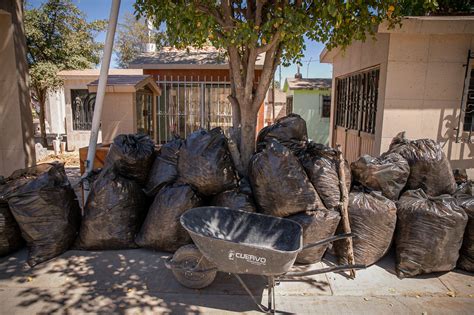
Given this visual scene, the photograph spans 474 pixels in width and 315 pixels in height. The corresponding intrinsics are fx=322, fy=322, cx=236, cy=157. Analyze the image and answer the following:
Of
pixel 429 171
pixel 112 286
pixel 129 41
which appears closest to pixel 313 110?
pixel 429 171

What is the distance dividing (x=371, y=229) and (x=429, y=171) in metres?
1.07

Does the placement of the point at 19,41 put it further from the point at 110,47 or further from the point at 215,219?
the point at 215,219

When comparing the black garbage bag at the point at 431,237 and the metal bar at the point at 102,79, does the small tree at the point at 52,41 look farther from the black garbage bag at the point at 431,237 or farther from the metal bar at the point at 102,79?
the black garbage bag at the point at 431,237

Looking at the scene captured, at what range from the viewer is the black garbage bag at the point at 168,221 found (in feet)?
11.5

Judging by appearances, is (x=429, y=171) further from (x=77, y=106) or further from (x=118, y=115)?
(x=77, y=106)

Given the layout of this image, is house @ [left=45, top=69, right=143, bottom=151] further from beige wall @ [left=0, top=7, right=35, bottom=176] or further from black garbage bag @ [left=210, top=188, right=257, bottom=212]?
black garbage bag @ [left=210, top=188, right=257, bottom=212]

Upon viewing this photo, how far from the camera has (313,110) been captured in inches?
619

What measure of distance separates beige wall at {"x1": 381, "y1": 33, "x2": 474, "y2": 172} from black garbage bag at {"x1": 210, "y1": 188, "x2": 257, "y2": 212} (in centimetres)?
318

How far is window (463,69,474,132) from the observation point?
532 cm

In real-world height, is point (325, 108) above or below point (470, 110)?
above

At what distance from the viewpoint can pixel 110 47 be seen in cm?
417

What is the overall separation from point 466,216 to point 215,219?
2515mm

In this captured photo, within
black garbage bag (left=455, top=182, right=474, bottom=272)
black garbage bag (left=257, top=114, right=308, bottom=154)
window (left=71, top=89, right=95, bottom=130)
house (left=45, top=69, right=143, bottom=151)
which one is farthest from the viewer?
window (left=71, top=89, right=95, bottom=130)

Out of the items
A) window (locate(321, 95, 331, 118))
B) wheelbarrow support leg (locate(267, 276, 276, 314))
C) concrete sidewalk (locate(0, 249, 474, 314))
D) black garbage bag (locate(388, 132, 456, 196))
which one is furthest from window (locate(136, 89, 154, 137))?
window (locate(321, 95, 331, 118))
